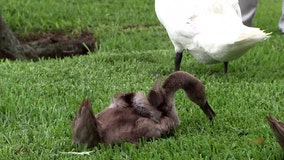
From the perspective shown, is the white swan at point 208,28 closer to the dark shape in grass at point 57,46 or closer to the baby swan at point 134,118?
the baby swan at point 134,118

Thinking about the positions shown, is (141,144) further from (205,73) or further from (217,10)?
(205,73)

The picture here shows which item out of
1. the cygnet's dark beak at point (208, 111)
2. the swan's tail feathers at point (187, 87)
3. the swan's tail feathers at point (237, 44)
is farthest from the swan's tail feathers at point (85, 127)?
the swan's tail feathers at point (237, 44)

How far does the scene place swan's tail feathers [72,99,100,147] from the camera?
3.80 m

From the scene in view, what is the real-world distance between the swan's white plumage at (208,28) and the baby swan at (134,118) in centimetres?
115

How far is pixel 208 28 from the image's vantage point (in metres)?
5.69

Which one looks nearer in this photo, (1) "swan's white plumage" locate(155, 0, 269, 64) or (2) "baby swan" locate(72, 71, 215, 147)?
(2) "baby swan" locate(72, 71, 215, 147)

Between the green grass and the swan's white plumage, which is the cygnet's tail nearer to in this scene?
the green grass

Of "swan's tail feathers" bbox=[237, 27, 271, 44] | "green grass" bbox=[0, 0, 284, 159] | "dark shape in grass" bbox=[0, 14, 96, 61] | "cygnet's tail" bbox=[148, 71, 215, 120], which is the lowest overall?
"dark shape in grass" bbox=[0, 14, 96, 61]

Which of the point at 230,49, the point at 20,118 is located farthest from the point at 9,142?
the point at 230,49

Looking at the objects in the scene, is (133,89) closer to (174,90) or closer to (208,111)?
(208,111)

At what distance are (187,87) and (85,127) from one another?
0.87m

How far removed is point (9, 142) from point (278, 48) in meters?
4.82

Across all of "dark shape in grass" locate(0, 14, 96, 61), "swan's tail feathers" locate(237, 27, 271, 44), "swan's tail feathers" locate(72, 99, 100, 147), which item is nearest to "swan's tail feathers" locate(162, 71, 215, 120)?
"swan's tail feathers" locate(72, 99, 100, 147)

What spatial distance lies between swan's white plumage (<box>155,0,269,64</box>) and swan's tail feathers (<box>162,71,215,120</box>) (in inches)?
40.4
